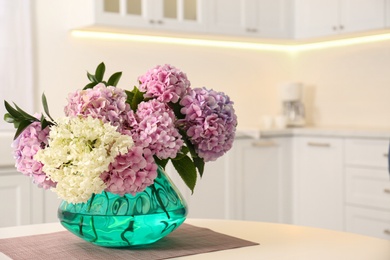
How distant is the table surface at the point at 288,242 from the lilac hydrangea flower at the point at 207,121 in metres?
0.22

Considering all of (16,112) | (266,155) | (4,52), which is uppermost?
(4,52)

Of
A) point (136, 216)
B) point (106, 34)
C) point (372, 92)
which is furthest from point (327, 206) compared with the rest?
point (136, 216)

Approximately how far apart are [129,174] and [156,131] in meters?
0.11

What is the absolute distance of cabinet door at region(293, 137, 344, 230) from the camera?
4.31 m

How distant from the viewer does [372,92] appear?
15.4 ft

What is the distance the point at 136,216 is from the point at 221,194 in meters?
2.87

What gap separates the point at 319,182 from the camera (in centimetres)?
446

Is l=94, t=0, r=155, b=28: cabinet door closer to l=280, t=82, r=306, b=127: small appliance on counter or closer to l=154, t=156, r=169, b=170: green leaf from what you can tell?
l=280, t=82, r=306, b=127: small appliance on counter

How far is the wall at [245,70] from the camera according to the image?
13.6 feet

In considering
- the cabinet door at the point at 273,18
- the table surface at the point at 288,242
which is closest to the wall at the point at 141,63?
the cabinet door at the point at 273,18

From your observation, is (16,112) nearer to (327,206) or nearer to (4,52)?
(4,52)

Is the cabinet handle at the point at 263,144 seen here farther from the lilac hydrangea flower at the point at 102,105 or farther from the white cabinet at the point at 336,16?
the lilac hydrangea flower at the point at 102,105

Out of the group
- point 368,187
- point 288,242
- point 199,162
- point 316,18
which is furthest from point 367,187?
point 199,162

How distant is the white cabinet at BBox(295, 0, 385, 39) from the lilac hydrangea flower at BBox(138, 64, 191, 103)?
3.11 metres
